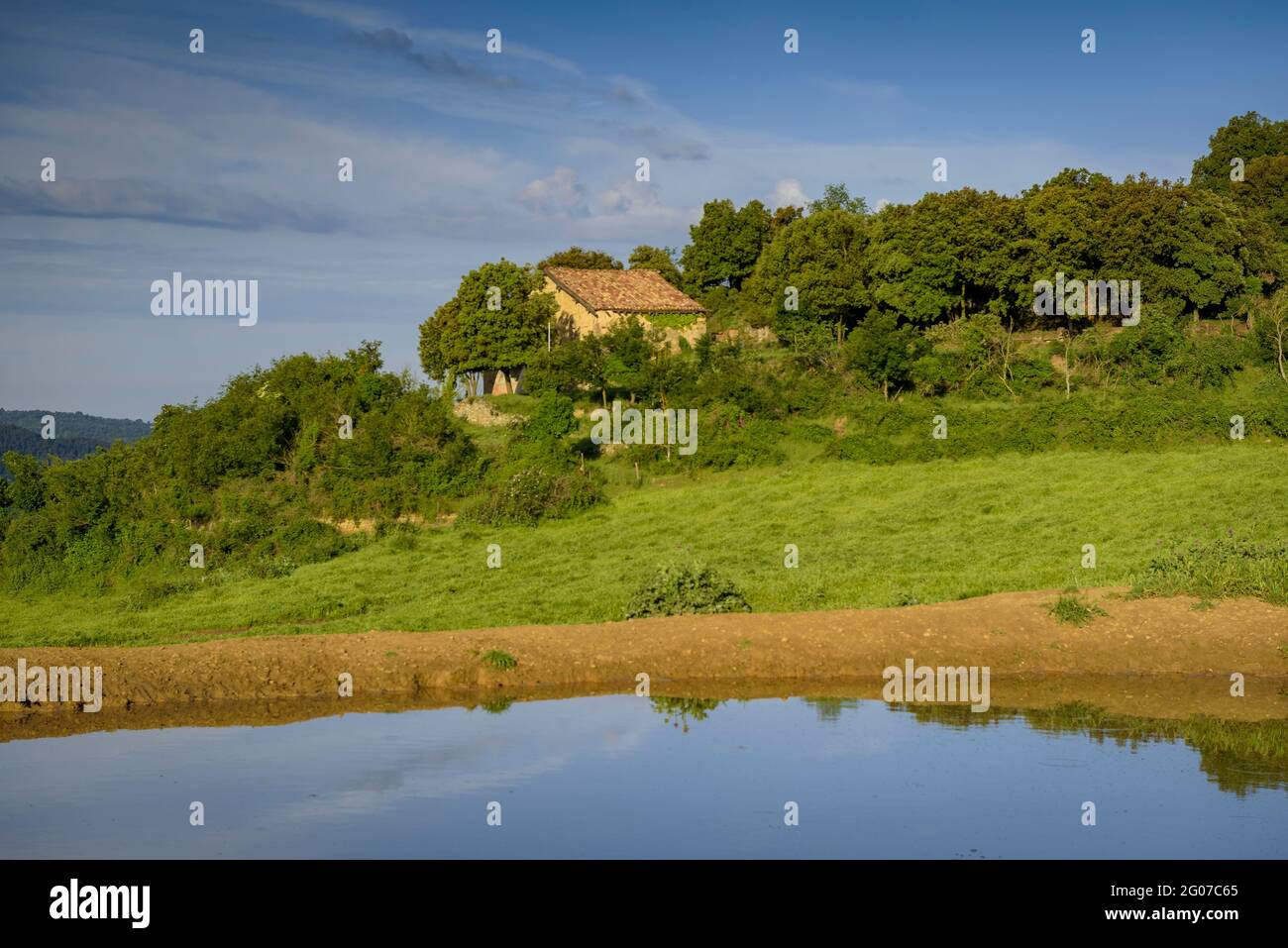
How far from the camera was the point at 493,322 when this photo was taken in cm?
5538

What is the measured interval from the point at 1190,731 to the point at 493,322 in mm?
41255

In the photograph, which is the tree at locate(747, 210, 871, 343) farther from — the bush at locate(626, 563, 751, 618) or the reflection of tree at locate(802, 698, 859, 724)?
the reflection of tree at locate(802, 698, 859, 724)

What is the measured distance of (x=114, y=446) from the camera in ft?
143

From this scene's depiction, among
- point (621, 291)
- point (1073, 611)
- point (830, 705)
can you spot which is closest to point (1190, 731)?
point (830, 705)

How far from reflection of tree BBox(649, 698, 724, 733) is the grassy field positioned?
6325 mm

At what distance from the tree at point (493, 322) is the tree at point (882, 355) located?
44.5 feet

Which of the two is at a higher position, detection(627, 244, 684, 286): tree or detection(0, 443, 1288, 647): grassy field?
detection(627, 244, 684, 286): tree

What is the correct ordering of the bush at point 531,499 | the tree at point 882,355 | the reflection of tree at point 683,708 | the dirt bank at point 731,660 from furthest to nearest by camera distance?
the tree at point 882,355 < the bush at point 531,499 < the dirt bank at point 731,660 < the reflection of tree at point 683,708

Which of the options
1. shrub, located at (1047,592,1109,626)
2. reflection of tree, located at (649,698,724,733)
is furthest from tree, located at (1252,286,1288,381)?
reflection of tree, located at (649,698,724,733)

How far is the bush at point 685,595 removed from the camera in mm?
24281

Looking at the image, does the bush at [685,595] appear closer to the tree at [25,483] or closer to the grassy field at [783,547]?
the grassy field at [783,547]

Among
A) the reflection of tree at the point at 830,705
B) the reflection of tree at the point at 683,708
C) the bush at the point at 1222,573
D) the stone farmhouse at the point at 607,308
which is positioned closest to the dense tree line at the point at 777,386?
the stone farmhouse at the point at 607,308

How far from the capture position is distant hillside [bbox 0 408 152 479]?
9550 cm
